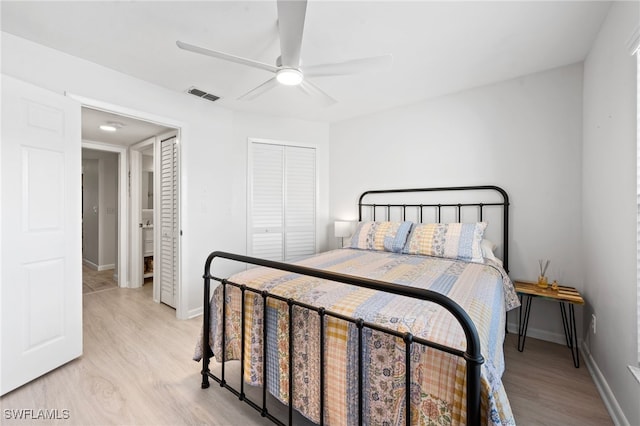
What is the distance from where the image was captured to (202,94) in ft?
10.2

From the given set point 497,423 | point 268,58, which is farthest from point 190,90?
point 497,423

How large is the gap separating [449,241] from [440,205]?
670mm

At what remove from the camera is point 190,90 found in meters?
2.99

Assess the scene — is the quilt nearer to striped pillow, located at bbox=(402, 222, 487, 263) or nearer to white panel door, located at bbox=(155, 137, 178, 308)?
striped pillow, located at bbox=(402, 222, 487, 263)

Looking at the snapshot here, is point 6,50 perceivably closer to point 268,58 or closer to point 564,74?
point 268,58

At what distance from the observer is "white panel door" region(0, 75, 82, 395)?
184 centimetres

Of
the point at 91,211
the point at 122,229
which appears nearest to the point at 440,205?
the point at 122,229

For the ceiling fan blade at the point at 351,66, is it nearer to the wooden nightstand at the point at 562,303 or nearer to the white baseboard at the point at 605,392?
the wooden nightstand at the point at 562,303

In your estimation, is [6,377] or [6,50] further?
[6,50]

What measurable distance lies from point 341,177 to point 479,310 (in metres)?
2.95

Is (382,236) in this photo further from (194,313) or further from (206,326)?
(194,313)

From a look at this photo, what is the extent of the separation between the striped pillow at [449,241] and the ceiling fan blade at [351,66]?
159 cm

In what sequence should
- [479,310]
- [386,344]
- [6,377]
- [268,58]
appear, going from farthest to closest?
[268,58]
[6,377]
[479,310]
[386,344]

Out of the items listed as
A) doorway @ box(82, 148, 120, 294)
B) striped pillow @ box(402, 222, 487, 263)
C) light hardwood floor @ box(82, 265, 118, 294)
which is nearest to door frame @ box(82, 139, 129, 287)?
light hardwood floor @ box(82, 265, 118, 294)
